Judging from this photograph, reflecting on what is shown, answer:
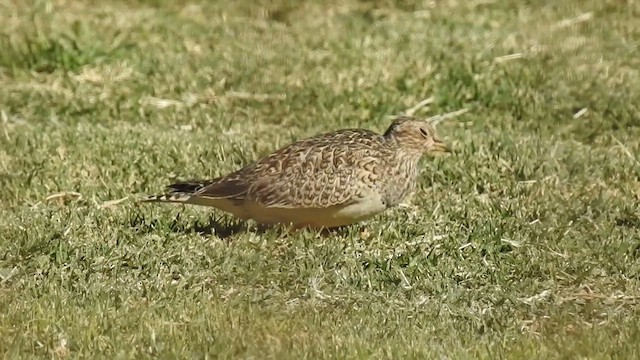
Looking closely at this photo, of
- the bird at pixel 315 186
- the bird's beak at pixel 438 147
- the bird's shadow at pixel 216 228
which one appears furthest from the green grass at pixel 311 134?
the bird's beak at pixel 438 147

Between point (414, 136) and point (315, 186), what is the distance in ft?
2.99

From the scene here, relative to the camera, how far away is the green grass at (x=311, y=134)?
6.29 m

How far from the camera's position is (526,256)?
744 centimetres

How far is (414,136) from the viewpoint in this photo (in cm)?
823

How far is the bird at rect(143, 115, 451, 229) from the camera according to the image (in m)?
7.59

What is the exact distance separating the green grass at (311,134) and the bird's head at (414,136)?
1.26 ft

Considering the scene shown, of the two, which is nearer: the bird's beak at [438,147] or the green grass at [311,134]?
the green grass at [311,134]

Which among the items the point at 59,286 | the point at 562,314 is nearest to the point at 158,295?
the point at 59,286

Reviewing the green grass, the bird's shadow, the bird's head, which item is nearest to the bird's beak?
the bird's head

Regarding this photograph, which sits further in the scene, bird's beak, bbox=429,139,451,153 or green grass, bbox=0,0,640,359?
bird's beak, bbox=429,139,451,153

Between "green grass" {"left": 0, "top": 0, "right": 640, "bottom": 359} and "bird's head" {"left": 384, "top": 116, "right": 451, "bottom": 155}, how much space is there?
385mm

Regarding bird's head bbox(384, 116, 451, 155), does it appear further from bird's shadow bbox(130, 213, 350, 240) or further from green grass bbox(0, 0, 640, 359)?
bird's shadow bbox(130, 213, 350, 240)

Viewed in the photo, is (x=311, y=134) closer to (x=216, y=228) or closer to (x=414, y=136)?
(x=414, y=136)

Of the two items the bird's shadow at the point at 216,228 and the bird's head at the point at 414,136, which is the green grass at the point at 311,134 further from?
the bird's head at the point at 414,136
